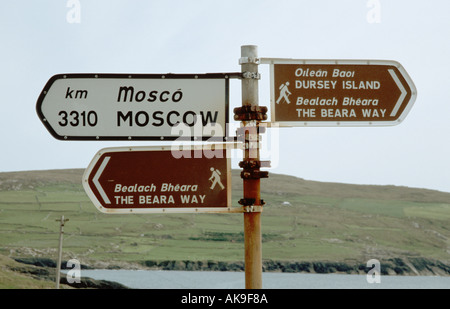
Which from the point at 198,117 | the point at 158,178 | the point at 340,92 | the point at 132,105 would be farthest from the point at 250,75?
the point at 158,178

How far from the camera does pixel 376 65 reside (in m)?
6.46

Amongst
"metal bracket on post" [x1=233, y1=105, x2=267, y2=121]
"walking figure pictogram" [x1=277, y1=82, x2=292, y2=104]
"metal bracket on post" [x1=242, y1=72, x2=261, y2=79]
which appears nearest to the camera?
"metal bracket on post" [x1=233, y1=105, x2=267, y2=121]

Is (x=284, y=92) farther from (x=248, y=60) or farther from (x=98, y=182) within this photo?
(x=98, y=182)

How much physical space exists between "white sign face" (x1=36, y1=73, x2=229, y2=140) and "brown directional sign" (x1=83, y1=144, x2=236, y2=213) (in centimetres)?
20

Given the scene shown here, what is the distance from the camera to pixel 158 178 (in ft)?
19.8

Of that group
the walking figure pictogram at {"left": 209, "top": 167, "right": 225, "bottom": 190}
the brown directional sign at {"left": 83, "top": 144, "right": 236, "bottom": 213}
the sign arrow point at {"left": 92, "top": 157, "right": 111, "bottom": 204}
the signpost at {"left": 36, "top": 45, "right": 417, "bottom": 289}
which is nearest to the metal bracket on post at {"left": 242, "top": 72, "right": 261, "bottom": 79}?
the signpost at {"left": 36, "top": 45, "right": 417, "bottom": 289}

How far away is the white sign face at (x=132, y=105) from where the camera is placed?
241 inches

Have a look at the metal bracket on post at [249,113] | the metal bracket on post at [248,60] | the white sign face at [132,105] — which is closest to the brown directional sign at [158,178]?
the white sign face at [132,105]

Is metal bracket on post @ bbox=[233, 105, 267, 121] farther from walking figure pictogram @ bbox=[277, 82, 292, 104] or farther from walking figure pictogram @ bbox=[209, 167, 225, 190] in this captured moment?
walking figure pictogram @ bbox=[209, 167, 225, 190]

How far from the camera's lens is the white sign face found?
6.13 m

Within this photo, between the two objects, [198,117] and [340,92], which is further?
[340,92]

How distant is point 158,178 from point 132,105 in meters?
0.79
